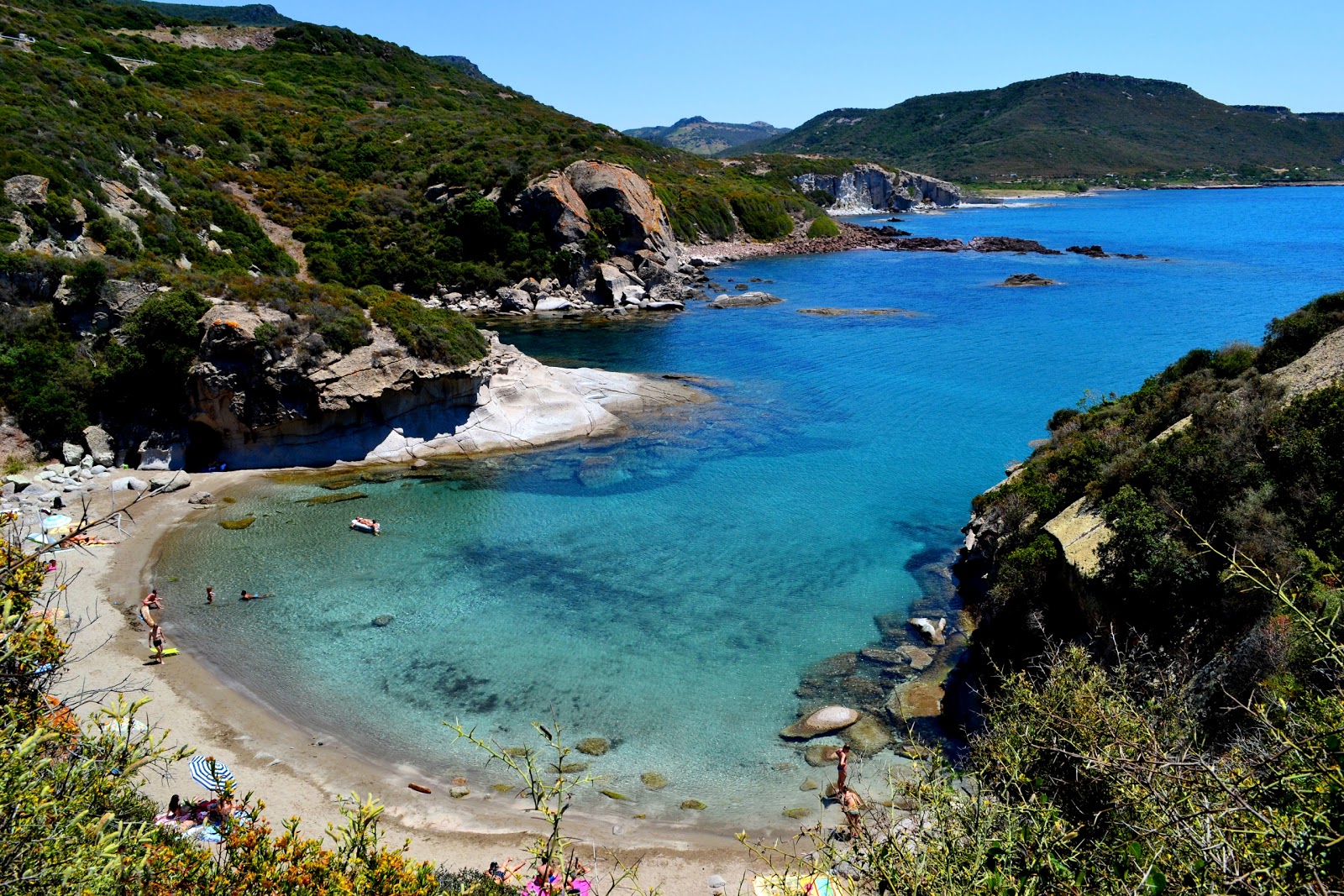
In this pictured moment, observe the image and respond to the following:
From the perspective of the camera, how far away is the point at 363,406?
3148 cm

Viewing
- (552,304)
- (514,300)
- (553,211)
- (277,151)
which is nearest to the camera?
(514,300)

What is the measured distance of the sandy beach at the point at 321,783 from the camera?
43.7ft

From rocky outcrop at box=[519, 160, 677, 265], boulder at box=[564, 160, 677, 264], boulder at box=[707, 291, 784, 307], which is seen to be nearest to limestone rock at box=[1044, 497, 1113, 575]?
boulder at box=[707, 291, 784, 307]

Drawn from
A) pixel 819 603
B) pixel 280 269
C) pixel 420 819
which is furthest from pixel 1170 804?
pixel 280 269

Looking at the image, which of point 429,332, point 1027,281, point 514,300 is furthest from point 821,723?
point 1027,281

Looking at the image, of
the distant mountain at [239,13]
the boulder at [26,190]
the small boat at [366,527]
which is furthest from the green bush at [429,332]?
the distant mountain at [239,13]

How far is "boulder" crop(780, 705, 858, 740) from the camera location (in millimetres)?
16359

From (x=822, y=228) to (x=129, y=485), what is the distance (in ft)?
336

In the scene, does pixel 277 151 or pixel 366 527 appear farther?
pixel 277 151

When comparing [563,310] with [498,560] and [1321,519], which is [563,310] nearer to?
[498,560]

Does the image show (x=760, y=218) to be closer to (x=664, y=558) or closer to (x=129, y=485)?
(x=664, y=558)

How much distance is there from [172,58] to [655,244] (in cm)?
5424

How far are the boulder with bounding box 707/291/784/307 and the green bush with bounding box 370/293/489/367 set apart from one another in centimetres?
3463

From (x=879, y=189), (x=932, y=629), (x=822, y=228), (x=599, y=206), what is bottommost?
(x=932, y=629)
